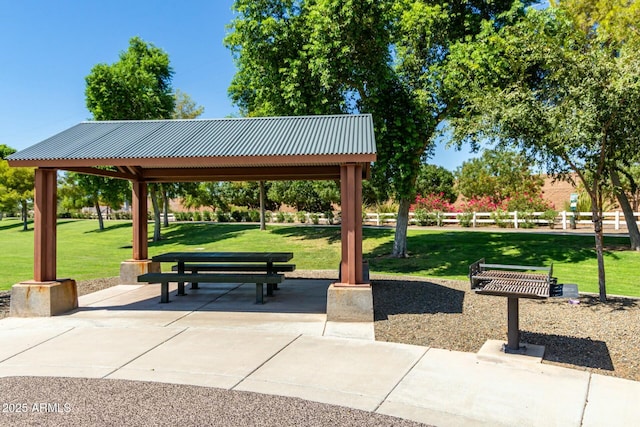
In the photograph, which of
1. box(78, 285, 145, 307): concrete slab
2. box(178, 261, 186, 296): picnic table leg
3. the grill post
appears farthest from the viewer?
box(178, 261, 186, 296): picnic table leg

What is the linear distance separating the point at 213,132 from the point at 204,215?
1229 inches

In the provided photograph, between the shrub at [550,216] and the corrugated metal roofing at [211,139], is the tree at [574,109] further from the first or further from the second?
the shrub at [550,216]

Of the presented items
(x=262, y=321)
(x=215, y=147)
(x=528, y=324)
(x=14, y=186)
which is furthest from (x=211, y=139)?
(x=14, y=186)

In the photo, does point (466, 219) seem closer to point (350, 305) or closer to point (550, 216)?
point (550, 216)

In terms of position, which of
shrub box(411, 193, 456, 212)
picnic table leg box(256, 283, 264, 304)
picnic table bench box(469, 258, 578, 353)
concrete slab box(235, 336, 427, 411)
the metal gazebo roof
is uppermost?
the metal gazebo roof

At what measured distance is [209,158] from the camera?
7.91 metres

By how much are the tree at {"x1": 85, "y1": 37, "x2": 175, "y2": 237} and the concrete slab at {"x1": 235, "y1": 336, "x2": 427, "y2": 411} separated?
2352 cm

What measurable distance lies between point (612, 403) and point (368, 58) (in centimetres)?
1325

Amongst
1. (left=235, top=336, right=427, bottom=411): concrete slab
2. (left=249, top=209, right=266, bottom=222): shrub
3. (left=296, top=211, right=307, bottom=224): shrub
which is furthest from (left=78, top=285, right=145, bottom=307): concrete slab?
(left=249, top=209, right=266, bottom=222): shrub

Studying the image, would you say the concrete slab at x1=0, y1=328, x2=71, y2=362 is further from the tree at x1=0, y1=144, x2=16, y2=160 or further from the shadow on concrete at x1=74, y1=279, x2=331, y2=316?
the tree at x1=0, y1=144, x2=16, y2=160

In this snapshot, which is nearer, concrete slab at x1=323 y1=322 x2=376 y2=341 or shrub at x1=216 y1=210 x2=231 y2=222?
concrete slab at x1=323 y1=322 x2=376 y2=341

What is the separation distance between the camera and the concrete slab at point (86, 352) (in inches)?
209

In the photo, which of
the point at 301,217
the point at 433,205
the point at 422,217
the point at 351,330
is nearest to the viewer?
the point at 351,330

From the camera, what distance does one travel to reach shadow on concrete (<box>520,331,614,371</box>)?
560 cm
